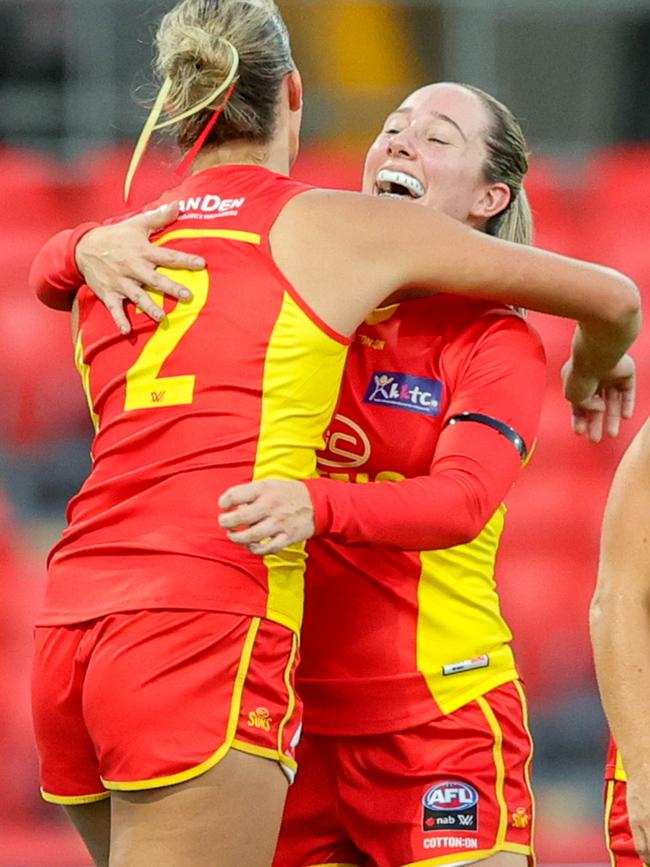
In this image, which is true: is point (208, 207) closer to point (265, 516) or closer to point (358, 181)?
point (265, 516)

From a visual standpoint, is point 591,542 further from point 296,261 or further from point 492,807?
point 296,261

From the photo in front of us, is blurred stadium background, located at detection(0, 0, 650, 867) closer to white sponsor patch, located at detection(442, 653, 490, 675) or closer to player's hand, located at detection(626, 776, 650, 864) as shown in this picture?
white sponsor patch, located at detection(442, 653, 490, 675)

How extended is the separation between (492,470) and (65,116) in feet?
15.2

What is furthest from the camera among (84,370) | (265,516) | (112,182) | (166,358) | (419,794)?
(112,182)

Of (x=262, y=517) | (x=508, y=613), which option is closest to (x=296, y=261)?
(x=262, y=517)

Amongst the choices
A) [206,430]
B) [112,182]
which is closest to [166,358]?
[206,430]

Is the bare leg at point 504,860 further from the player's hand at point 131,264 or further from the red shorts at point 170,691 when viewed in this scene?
the player's hand at point 131,264

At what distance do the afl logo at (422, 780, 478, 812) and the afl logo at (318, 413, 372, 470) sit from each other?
1.82 feet

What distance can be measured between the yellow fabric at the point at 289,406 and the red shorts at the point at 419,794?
1.34 ft

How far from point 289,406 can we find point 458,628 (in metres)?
0.59

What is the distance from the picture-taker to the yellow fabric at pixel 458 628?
9.27 feet

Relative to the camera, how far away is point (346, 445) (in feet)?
9.28

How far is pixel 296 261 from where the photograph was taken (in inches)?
98.4

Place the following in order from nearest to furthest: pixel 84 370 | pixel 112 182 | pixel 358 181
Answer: pixel 84 370 → pixel 358 181 → pixel 112 182
